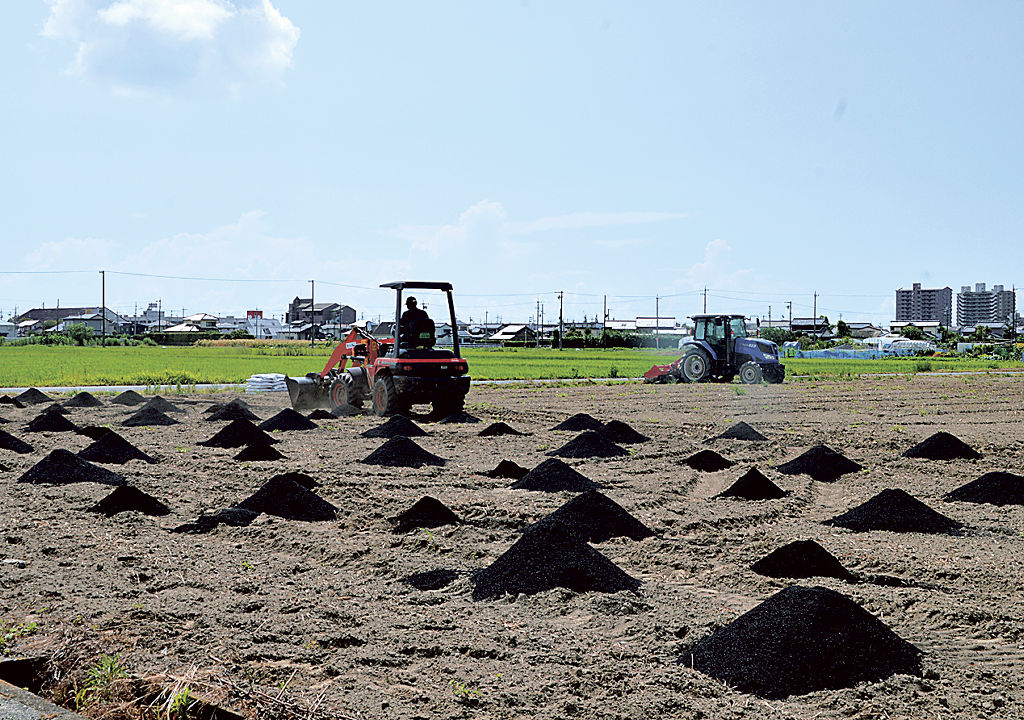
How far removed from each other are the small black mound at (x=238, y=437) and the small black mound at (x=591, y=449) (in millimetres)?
4401

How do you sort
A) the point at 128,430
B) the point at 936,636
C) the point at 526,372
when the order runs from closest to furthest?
the point at 936,636 → the point at 128,430 → the point at 526,372

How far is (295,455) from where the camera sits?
1304cm

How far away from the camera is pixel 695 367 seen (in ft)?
103

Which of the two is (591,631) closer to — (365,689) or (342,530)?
(365,689)

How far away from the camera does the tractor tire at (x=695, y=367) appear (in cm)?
3112

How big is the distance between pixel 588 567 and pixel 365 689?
7.17 ft

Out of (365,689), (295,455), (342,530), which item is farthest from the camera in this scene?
(295,455)

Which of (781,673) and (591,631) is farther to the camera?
(591,631)

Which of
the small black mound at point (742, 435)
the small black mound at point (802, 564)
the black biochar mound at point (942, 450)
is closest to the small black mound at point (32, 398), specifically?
the small black mound at point (742, 435)

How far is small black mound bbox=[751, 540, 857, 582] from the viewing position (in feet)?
21.6

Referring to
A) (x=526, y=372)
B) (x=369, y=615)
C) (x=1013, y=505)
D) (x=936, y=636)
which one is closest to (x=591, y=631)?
(x=369, y=615)

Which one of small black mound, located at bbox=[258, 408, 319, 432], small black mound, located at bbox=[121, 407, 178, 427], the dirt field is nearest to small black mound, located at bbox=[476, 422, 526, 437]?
the dirt field

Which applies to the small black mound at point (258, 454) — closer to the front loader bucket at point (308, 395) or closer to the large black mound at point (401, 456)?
the large black mound at point (401, 456)

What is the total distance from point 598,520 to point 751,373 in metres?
23.5
